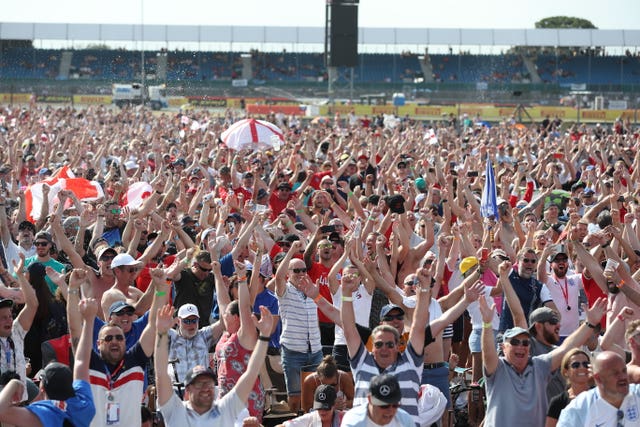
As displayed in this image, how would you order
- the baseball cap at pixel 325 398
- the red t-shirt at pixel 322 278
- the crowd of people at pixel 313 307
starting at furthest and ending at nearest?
the red t-shirt at pixel 322 278, the baseball cap at pixel 325 398, the crowd of people at pixel 313 307

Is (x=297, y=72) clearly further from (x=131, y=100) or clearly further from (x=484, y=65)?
(x=131, y=100)

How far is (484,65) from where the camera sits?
76.1 metres

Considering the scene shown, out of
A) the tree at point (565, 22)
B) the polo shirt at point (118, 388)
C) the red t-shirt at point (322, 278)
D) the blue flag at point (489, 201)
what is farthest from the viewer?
the tree at point (565, 22)

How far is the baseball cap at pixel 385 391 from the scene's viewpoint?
5797 mm

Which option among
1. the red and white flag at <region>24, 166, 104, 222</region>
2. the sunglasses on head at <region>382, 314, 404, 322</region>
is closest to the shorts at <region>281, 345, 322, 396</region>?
the sunglasses on head at <region>382, 314, 404, 322</region>

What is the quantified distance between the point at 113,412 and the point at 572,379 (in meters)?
2.52

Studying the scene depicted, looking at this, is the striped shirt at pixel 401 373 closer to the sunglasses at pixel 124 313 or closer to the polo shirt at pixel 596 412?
the polo shirt at pixel 596 412

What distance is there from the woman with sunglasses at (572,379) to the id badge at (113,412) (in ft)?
7.75

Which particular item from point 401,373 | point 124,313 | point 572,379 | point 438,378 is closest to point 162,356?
point 124,313

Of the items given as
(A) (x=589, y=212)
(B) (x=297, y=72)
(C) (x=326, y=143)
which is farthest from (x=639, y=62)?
(A) (x=589, y=212)

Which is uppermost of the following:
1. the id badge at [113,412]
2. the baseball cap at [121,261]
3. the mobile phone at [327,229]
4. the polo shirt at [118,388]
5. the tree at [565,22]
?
the tree at [565,22]

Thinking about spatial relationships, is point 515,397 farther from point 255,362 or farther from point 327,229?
point 327,229

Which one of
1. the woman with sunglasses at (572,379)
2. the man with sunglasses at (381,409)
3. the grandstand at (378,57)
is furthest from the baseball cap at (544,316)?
the grandstand at (378,57)

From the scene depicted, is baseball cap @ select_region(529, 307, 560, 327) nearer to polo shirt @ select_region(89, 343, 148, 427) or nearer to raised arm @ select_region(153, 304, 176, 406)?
raised arm @ select_region(153, 304, 176, 406)
